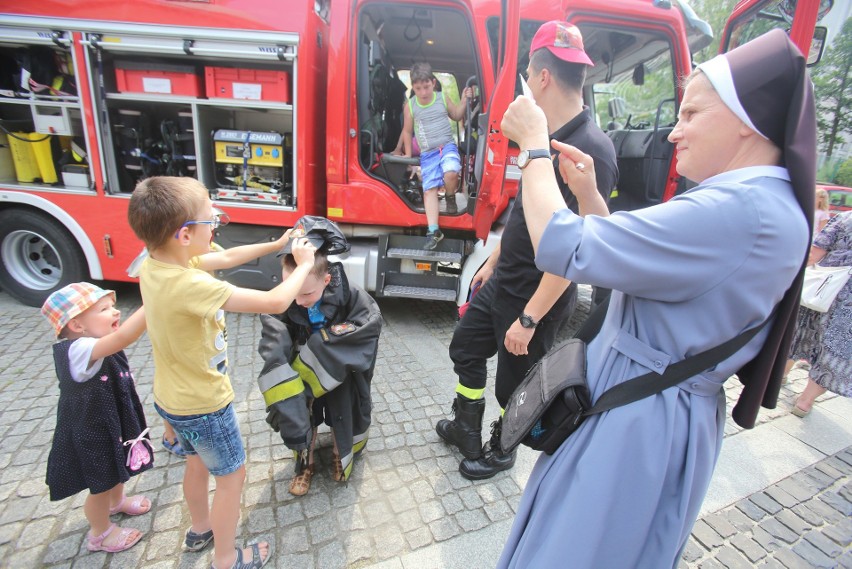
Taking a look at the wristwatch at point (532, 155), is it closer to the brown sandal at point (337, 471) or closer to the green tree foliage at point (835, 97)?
the brown sandal at point (337, 471)

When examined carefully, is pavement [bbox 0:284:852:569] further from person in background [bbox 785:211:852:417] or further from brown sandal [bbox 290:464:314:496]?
person in background [bbox 785:211:852:417]

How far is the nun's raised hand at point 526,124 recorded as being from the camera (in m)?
1.13

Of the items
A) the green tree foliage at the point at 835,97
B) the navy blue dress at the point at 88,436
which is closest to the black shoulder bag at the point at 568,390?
the navy blue dress at the point at 88,436

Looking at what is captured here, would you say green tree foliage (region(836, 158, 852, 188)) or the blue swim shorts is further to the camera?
green tree foliage (region(836, 158, 852, 188))

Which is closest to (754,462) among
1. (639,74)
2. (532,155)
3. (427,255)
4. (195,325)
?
(427,255)

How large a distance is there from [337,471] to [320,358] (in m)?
Result: 0.72

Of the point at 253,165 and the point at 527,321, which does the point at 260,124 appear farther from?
the point at 527,321

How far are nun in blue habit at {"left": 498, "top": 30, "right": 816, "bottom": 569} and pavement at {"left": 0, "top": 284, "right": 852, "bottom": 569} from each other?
1.12m

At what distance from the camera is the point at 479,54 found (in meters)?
3.61

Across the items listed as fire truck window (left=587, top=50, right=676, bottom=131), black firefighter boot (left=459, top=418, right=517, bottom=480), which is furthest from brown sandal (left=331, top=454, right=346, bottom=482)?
fire truck window (left=587, top=50, right=676, bottom=131)

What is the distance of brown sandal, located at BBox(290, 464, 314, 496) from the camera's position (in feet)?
7.20

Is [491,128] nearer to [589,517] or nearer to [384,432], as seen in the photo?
[384,432]

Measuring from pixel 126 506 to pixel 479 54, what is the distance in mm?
3864

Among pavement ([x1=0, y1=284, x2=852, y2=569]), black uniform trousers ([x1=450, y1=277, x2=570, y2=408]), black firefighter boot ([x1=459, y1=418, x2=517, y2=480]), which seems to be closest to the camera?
pavement ([x1=0, y1=284, x2=852, y2=569])
